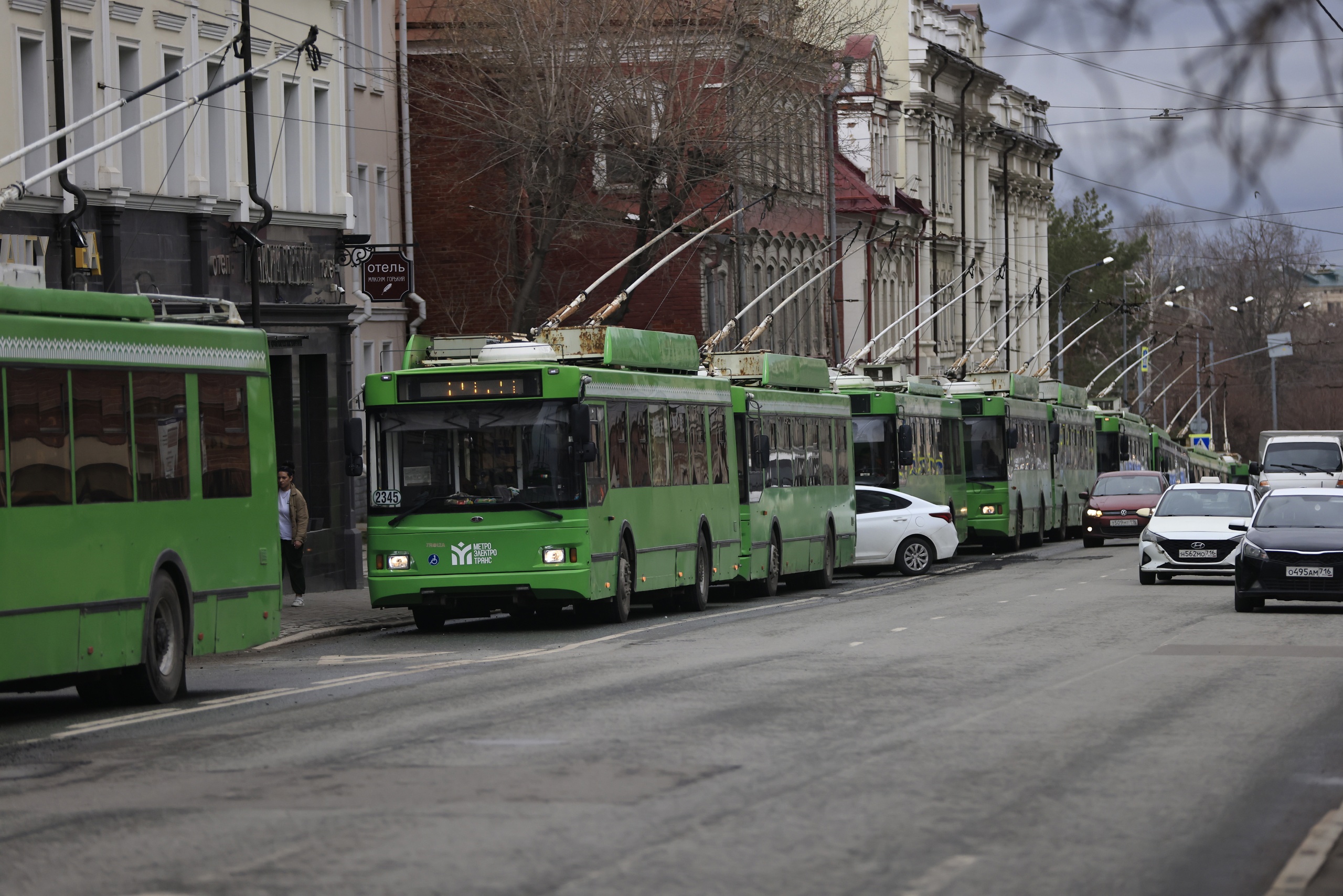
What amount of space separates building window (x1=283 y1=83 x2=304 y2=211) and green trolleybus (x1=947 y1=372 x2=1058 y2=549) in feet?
53.2

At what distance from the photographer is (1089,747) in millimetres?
12586

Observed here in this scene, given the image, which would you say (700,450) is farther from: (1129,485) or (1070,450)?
(1070,450)

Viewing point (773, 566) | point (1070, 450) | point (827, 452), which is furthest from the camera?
point (1070, 450)

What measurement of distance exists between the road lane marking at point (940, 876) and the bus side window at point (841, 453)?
2687 cm

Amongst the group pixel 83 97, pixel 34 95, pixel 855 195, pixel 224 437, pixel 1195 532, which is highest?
pixel 855 195

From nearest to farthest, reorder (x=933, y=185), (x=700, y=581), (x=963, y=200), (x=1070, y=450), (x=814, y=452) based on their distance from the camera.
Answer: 1. (x=963, y=200)
2. (x=700, y=581)
3. (x=814, y=452)
4. (x=933, y=185)
5. (x=1070, y=450)

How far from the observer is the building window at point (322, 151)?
37.4 m

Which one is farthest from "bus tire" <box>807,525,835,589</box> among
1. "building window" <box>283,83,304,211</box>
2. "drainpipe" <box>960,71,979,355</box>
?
"building window" <box>283,83,304,211</box>

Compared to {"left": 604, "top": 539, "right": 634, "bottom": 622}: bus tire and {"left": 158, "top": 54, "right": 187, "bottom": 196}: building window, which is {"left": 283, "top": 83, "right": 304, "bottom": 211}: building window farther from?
{"left": 604, "top": 539, "right": 634, "bottom": 622}: bus tire

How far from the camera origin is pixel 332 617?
2816cm

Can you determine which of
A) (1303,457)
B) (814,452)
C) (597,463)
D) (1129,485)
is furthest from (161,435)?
(1303,457)

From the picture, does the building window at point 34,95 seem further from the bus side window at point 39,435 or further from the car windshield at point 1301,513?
the car windshield at point 1301,513

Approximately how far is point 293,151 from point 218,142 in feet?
8.46

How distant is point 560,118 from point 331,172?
4.10 meters
